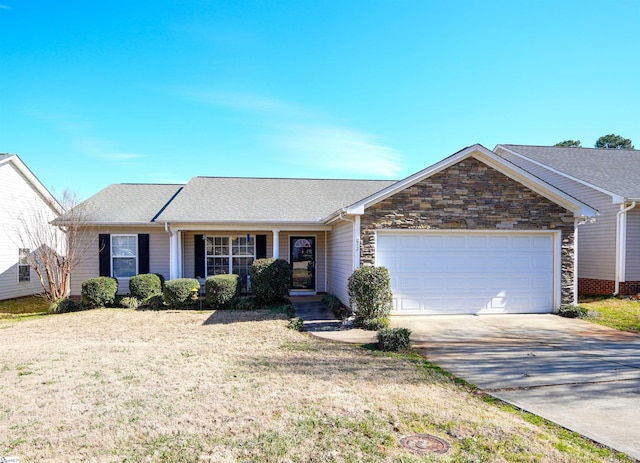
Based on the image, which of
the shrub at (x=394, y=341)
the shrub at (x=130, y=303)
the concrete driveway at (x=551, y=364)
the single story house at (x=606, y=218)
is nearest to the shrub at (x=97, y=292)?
the shrub at (x=130, y=303)

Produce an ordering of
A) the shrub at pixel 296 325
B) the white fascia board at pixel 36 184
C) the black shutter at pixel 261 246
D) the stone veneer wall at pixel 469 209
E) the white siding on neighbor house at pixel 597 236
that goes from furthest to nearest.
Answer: the white fascia board at pixel 36 184 < the black shutter at pixel 261 246 < the white siding on neighbor house at pixel 597 236 < the stone veneer wall at pixel 469 209 < the shrub at pixel 296 325

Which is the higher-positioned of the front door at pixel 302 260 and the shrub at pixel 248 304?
the front door at pixel 302 260

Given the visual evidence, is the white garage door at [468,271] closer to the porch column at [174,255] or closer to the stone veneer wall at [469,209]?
the stone veneer wall at [469,209]

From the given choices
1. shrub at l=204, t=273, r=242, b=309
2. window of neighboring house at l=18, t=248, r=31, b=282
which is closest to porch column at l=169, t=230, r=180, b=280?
shrub at l=204, t=273, r=242, b=309

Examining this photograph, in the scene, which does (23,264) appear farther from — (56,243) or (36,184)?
(36,184)

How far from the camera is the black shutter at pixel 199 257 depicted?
14.4 m

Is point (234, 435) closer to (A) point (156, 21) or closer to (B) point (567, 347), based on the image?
(B) point (567, 347)

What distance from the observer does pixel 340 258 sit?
1230 cm

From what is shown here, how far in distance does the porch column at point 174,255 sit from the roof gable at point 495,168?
689 cm

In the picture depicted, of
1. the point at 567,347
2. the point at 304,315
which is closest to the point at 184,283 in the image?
the point at 304,315

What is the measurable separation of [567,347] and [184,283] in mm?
10512

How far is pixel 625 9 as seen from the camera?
32.5 ft

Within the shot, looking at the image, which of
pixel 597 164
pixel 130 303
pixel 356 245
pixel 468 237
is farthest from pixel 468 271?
pixel 130 303

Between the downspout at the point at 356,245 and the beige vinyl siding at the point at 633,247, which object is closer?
the downspout at the point at 356,245
